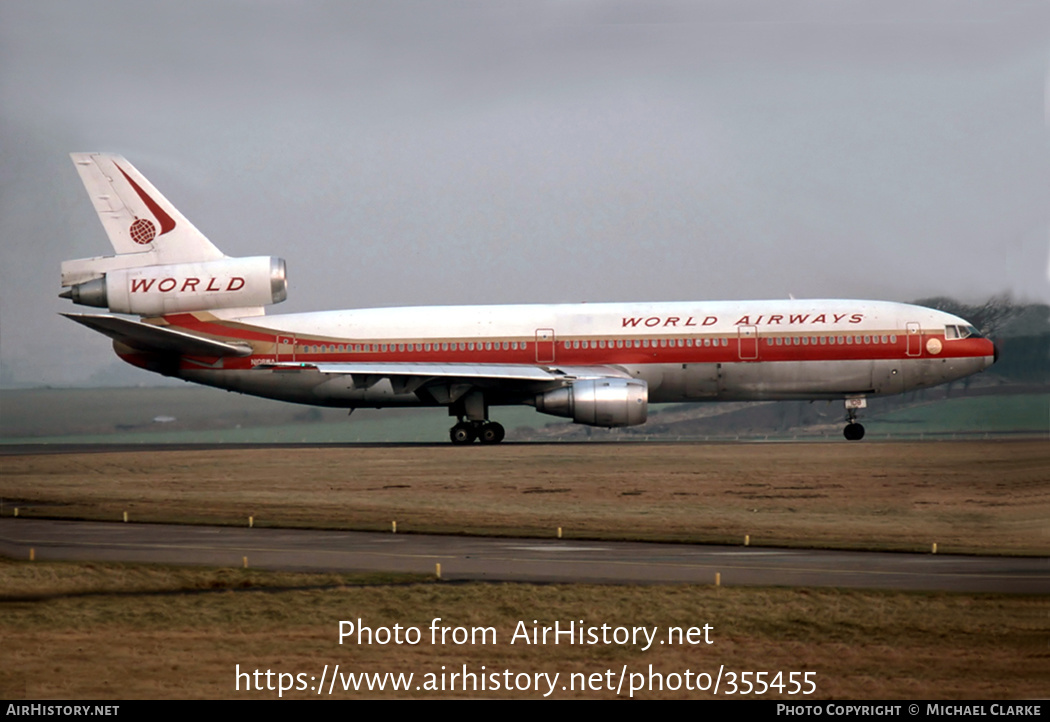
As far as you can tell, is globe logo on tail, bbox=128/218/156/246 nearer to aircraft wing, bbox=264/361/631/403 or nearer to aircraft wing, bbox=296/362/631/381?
aircraft wing, bbox=264/361/631/403

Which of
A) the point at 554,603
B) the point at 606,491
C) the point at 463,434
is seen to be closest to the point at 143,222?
the point at 463,434

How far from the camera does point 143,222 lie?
42.0m

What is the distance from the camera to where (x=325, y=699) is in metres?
11.0

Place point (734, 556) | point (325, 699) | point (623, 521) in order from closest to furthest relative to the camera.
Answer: point (325, 699), point (734, 556), point (623, 521)

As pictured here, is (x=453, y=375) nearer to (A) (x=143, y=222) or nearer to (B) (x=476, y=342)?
(B) (x=476, y=342)

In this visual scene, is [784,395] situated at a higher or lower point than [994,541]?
higher

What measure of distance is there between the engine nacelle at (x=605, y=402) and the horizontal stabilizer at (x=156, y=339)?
41.7 ft

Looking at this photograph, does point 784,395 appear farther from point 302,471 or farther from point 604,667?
point 604,667

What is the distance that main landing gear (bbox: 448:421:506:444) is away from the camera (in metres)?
40.1

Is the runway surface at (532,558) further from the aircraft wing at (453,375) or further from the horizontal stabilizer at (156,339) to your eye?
the horizontal stabilizer at (156,339)

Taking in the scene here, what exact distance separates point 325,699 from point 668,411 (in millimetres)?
38047

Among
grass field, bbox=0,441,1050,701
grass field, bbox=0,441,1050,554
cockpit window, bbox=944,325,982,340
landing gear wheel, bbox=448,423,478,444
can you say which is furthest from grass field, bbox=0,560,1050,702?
cockpit window, bbox=944,325,982,340

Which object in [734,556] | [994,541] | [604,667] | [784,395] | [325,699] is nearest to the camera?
[325,699]

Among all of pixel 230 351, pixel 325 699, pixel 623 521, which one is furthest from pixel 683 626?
pixel 230 351
